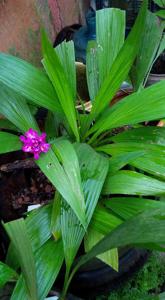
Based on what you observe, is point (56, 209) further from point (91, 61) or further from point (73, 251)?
point (91, 61)

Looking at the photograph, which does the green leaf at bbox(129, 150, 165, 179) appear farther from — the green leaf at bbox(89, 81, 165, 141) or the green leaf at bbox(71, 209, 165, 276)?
the green leaf at bbox(71, 209, 165, 276)

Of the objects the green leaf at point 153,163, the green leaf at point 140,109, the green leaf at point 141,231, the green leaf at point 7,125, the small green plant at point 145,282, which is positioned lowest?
the small green plant at point 145,282

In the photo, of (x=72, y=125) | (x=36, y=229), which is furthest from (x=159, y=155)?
(x=36, y=229)

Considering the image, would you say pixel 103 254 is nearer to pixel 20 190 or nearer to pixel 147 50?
pixel 20 190

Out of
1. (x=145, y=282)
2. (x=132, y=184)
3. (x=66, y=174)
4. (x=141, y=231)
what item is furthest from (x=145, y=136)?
(x=145, y=282)

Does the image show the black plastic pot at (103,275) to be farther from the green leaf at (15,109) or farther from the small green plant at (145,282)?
the green leaf at (15,109)

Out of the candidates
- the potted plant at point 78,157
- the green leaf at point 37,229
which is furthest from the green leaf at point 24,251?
the green leaf at point 37,229
